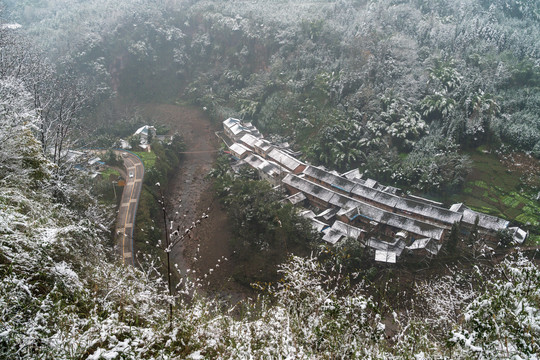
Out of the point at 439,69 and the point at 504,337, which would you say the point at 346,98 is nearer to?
the point at 439,69

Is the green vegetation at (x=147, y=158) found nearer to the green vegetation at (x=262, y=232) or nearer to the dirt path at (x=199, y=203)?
the dirt path at (x=199, y=203)

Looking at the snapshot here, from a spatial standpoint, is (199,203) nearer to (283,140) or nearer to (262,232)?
(262,232)

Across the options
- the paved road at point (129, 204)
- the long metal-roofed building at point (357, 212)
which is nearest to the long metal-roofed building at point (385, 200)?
the long metal-roofed building at point (357, 212)

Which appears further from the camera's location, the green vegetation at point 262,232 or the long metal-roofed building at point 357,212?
the long metal-roofed building at point 357,212

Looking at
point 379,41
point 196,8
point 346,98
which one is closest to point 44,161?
point 346,98

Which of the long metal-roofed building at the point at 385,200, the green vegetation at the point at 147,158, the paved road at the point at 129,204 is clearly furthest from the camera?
the green vegetation at the point at 147,158

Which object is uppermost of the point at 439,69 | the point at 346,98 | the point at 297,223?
the point at 439,69
